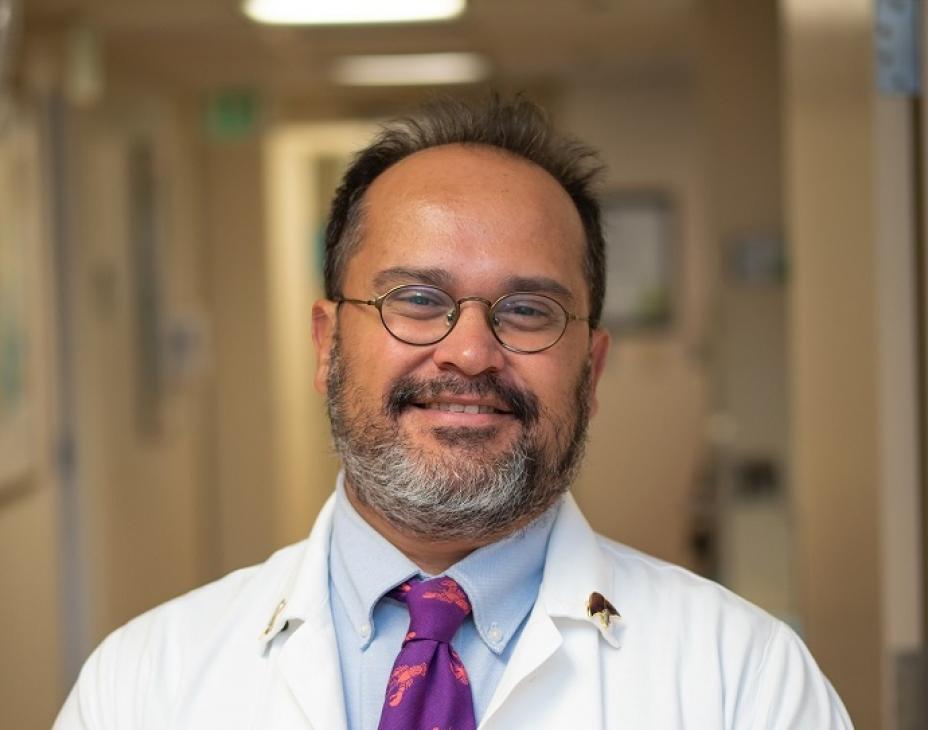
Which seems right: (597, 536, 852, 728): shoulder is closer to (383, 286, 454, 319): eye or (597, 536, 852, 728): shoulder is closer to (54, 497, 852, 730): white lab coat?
(54, 497, 852, 730): white lab coat

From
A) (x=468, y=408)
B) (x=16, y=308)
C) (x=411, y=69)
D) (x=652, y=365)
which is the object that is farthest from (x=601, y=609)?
(x=652, y=365)

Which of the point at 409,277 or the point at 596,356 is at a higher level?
the point at 409,277

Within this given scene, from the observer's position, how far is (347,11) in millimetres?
4277

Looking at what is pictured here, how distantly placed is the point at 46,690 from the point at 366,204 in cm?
313

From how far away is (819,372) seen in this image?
82.9 inches

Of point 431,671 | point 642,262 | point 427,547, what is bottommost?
point 431,671

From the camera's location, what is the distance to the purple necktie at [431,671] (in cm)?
136

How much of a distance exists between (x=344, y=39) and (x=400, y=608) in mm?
3723

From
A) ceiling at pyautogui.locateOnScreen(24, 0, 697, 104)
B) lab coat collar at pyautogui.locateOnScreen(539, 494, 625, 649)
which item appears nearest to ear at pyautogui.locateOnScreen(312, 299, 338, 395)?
lab coat collar at pyautogui.locateOnScreen(539, 494, 625, 649)

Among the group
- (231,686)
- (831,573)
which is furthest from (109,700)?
(831,573)

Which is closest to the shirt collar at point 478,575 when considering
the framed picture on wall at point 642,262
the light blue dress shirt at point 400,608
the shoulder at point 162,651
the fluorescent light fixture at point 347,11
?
the light blue dress shirt at point 400,608

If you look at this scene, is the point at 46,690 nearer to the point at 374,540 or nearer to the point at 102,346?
the point at 102,346

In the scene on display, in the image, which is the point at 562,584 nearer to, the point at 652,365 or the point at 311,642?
the point at 311,642

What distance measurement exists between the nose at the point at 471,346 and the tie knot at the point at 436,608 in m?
0.26
